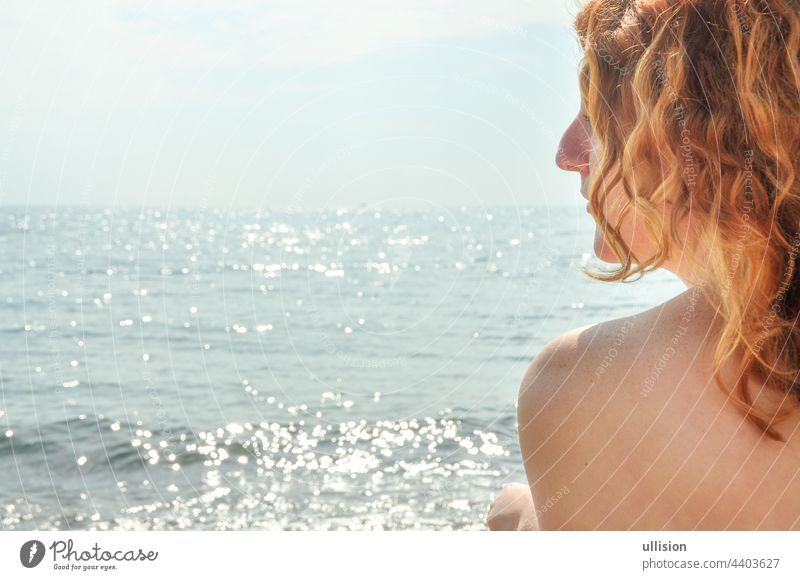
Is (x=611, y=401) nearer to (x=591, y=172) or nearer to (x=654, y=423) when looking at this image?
(x=654, y=423)

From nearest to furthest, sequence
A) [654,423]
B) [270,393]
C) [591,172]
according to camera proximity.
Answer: [654,423]
[591,172]
[270,393]

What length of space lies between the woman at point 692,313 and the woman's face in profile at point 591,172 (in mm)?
52

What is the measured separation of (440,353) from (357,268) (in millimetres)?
11248

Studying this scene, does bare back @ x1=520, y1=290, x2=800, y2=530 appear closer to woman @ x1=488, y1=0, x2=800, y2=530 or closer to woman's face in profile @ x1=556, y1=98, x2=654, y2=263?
woman @ x1=488, y1=0, x2=800, y2=530

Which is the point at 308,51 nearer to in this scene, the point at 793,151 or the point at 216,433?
the point at 793,151

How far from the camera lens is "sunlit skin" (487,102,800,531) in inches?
45.4

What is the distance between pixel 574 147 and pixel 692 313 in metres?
0.40

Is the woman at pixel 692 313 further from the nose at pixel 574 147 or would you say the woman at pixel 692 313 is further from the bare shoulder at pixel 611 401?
the nose at pixel 574 147

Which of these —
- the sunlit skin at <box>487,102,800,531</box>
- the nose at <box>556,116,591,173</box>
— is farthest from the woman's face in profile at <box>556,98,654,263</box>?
the sunlit skin at <box>487,102,800,531</box>

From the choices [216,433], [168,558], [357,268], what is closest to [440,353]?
[216,433]

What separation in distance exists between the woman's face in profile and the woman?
0.05 metres

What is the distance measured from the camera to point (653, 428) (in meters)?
1.16

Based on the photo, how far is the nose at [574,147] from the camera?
1.45 metres

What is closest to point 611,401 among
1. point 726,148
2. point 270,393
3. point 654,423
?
point 654,423
